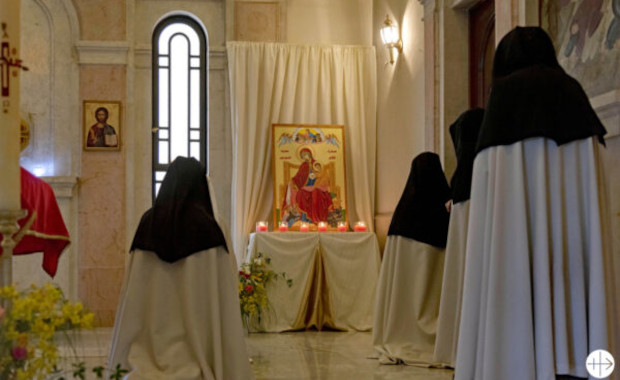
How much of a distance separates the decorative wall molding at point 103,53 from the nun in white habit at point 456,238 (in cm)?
655

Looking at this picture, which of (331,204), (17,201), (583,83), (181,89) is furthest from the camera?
(181,89)

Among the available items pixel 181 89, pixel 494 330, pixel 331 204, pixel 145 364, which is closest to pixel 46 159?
pixel 181 89

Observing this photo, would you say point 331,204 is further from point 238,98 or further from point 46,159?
point 46,159

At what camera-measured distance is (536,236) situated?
3920mm

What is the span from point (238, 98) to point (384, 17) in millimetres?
2280

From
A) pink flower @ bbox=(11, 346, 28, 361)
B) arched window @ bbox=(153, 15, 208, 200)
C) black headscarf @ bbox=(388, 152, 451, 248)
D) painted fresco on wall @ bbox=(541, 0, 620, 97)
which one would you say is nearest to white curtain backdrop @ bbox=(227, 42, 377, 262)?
arched window @ bbox=(153, 15, 208, 200)

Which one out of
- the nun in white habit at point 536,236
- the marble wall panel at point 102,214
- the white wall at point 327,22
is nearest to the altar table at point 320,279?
the marble wall panel at point 102,214

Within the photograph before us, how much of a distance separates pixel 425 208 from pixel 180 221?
98.3 inches

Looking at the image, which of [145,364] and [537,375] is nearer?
[537,375]

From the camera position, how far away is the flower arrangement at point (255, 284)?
9.01 m

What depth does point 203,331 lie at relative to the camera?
5.58m

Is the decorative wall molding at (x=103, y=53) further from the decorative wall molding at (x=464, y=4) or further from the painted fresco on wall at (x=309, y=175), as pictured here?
the decorative wall molding at (x=464, y=4)

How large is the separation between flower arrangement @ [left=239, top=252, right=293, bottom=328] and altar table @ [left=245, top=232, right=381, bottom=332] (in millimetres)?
98

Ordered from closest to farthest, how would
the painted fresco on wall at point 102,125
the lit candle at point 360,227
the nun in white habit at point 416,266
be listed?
1. the nun in white habit at point 416,266
2. the lit candle at point 360,227
3. the painted fresco on wall at point 102,125
